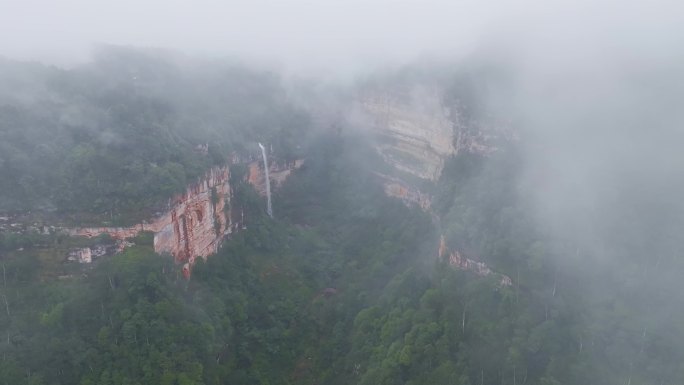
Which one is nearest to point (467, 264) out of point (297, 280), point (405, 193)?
point (297, 280)

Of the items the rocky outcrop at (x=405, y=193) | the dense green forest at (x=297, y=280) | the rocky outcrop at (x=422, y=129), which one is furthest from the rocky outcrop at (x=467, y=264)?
the rocky outcrop at (x=405, y=193)

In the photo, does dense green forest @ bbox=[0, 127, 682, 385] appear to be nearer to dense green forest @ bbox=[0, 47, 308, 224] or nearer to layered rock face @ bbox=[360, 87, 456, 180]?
layered rock face @ bbox=[360, 87, 456, 180]

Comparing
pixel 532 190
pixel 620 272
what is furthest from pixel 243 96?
pixel 620 272

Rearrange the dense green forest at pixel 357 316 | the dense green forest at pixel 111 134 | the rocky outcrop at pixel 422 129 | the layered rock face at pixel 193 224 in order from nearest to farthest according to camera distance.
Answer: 1. the dense green forest at pixel 357 316
2. the dense green forest at pixel 111 134
3. the layered rock face at pixel 193 224
4. the rocky outcrop at pixel 422 129

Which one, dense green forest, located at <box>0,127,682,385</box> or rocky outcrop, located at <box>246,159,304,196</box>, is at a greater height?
rocky outcrop, located at <box>246,159,304,196</box>

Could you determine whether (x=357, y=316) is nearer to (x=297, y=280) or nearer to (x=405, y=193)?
(x=297, y=280)

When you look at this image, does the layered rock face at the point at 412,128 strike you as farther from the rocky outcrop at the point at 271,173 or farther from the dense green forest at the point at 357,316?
the rocky outcrop at the point at 271,173

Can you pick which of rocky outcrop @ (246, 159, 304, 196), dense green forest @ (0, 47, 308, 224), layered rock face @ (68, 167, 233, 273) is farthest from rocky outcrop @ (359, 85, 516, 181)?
layered rock face @ (68, 167, 233, 273)
